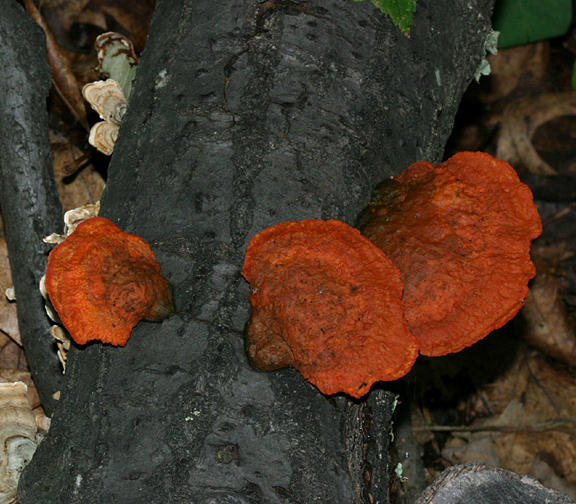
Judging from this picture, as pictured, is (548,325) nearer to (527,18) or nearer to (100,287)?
(527,18)

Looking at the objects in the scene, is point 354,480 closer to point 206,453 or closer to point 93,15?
point 206,453

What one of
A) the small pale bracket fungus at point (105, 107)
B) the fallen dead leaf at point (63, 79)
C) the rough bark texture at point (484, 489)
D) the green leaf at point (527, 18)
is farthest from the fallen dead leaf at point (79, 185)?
the green leaf at point (527, 18)

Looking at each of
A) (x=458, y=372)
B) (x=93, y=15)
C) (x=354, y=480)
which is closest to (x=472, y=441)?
(x=458, y=372)

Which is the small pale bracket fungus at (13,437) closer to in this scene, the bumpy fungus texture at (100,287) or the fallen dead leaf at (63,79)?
the bumpy fungus texture at (100,287)

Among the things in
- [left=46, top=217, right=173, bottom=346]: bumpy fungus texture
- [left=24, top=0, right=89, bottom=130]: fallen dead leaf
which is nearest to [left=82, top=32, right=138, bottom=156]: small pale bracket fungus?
[left=24, top=0, right=89, bottom=130]: fallen dead leaf

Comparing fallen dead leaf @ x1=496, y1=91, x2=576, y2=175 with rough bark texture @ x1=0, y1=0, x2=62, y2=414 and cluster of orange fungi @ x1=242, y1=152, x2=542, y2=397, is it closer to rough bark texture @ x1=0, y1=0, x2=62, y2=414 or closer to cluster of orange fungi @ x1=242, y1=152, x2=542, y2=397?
cluster of orange fungi @ x1=242, y1=152, x2=542, y2=397
